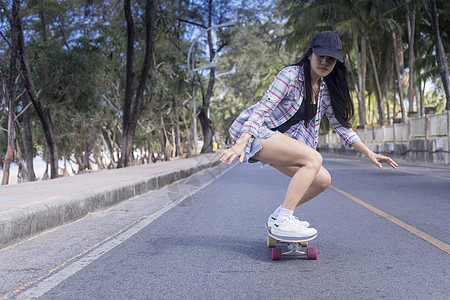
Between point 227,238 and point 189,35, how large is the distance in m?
33.5

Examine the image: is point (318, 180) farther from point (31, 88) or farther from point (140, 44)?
point (140, 44)

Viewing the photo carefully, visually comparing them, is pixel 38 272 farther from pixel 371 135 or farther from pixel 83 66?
pixel 371 135

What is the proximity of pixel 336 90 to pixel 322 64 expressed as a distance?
14.9 inches

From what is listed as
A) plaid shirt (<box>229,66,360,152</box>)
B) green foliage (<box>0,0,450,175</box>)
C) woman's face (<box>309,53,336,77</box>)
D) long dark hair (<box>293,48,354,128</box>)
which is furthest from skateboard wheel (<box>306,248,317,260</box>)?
green foliage (<box>0,0,450,175</box>)

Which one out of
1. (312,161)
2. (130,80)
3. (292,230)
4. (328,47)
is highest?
(130,80)

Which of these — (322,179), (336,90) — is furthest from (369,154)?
(336,90)

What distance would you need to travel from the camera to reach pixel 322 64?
13.7 ft

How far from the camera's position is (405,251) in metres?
4.79

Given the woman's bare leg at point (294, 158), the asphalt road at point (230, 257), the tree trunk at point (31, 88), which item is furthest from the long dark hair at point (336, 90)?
the tree trunk at point (31, 88)

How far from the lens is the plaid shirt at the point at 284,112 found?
13.8 feet

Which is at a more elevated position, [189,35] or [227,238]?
[189,35]

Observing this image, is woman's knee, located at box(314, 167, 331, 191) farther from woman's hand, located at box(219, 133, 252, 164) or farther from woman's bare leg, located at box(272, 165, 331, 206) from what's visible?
woman's hand, located at box(219, 133, 252, 164)

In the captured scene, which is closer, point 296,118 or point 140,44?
point 296,118

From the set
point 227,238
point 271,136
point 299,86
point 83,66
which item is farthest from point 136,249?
point 83,66
